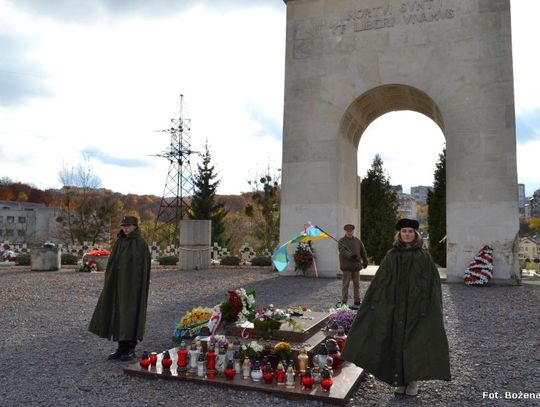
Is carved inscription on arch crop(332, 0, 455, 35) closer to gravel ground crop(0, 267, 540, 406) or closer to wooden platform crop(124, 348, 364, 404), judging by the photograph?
gravel ground crop(0, 267, 540, 406)

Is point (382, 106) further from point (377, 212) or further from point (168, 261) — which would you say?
point (168, 261)

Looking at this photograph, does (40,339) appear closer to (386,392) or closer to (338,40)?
(386,392)

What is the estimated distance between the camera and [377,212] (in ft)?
80.3

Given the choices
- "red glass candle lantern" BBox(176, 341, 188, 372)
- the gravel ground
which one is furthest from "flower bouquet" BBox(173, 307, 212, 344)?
"red glass candle lantern" BBox(176, 341, 188, 372)

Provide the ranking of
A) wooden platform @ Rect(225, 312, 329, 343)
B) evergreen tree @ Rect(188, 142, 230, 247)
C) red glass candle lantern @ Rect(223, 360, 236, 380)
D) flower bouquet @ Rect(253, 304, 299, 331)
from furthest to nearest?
1. evergreen tree @ Rect(188, 142, 230, 247)
2. flower bouquet @ Rect(253, 304, 299, 331)
3. wooden platform @ Rect(225, 312, 329, 343)
4. red glass candle lantern @ Rect(223, 360, 236, 380)

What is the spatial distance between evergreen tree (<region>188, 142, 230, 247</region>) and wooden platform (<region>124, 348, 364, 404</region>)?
26.0 m

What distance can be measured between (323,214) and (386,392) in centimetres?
1116

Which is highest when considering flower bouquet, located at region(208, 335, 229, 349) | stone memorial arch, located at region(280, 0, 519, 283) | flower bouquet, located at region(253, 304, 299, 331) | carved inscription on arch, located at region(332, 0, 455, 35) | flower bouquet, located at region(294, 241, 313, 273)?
carved inscription on arch, located at region(332, 0, 455, 35)

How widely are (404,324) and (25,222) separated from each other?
212 feet

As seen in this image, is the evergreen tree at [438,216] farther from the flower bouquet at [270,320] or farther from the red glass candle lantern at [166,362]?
the red glass candle lantern at [166,362]

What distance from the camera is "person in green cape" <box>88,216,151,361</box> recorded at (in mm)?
5789

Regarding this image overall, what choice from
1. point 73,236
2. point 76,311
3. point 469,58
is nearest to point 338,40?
point 469,58

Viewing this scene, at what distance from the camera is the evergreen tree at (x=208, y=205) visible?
31469 mm

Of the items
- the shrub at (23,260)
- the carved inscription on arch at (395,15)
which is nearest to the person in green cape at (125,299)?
the carved inscription on arch at (395,15)
